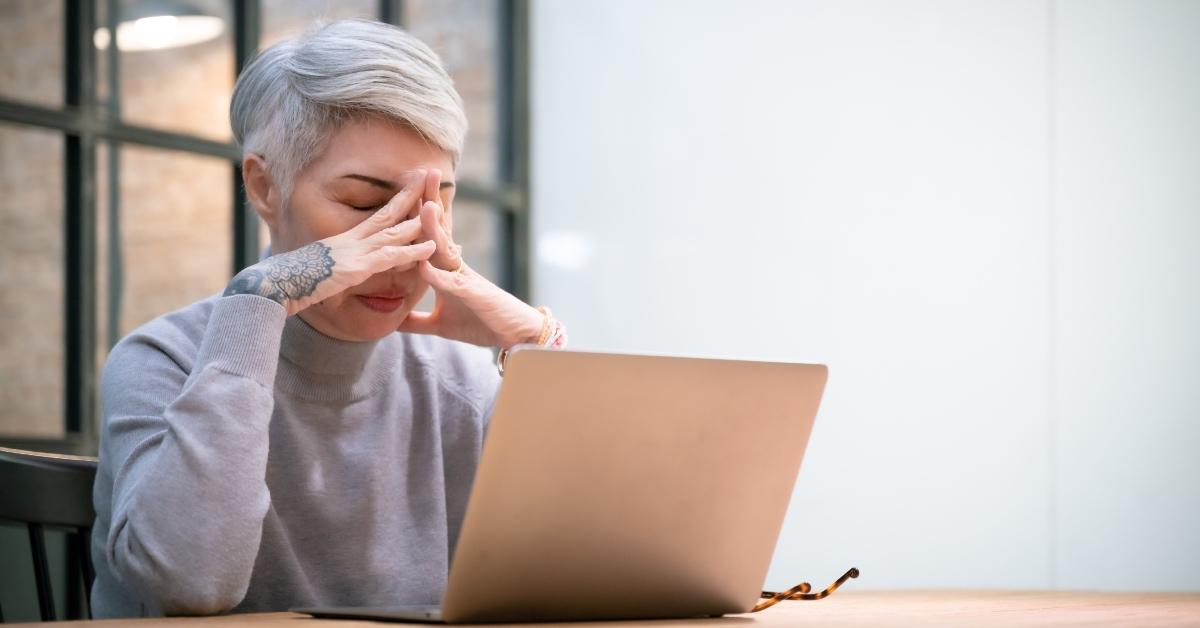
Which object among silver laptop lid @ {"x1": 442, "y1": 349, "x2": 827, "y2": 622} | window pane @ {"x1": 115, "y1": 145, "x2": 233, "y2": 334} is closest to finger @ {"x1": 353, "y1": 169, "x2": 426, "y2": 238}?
silver laptop lid @ {"x1": 442, "y1": 349, "x2": 827, "y2": 622}

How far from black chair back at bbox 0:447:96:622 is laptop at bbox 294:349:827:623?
0.42 meters

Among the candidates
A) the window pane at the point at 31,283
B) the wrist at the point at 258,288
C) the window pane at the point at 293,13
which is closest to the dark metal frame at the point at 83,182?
the window pane at the point at 31,283

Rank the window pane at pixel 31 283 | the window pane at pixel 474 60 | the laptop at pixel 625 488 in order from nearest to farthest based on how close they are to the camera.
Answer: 1. the laptop at pixel 625 488
2. the window pane at pixel 31 283
3. the window pane at pixel 474 60

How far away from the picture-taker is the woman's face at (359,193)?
153 cm

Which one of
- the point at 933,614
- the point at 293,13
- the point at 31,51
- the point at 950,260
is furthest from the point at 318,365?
the point at 293,13

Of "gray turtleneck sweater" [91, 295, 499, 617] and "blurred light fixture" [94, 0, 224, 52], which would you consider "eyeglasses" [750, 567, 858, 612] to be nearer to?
"gray turtleneck sweater" [91, 295, 499, 617]

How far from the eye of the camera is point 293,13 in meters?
4.13

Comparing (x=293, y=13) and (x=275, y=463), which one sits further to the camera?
(x=293, y=13)

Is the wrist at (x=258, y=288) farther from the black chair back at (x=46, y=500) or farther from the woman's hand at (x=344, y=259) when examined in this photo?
the black chair back at (x=46, y=500)

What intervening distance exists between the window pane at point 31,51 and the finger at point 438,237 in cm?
214

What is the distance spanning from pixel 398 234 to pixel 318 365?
0.67ft

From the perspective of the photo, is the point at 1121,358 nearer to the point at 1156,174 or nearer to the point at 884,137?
the point at 1156,174

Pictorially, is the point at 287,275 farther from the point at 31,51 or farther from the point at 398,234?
the point at 31,51

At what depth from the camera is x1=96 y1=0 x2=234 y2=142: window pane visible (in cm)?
358
